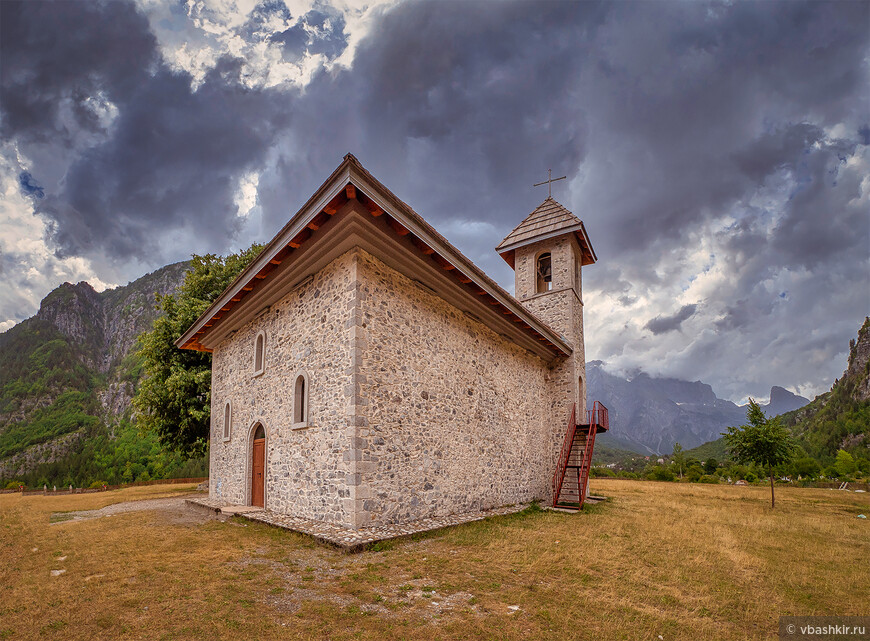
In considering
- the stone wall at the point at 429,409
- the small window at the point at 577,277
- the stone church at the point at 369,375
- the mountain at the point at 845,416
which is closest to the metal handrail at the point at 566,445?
the stone church at the point at 369,375

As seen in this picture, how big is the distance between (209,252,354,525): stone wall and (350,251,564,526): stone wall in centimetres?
47

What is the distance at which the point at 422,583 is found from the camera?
17.4 feet

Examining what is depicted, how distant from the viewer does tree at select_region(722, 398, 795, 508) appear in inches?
681

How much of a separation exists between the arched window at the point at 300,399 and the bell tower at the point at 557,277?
998 cm

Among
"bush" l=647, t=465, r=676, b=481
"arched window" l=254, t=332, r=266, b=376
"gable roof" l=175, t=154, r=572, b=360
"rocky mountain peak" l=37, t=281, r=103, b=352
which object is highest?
"rocky mountain peak" l=37, t=281, r=103, b=352

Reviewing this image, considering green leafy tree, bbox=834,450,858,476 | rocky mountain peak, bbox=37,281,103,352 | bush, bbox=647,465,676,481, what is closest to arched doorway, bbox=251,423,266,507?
bush, bbox=647,465,676,481

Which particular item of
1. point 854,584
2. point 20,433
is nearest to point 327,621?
point 854,584

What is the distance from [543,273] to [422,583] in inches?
602

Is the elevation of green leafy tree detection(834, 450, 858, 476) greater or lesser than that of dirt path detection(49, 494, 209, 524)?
lesser

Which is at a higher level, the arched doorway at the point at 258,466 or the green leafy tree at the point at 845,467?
the arched doorway at the point at 258,466

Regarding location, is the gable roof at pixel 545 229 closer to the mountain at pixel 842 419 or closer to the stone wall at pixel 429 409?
the stone wall at pixel 429 409

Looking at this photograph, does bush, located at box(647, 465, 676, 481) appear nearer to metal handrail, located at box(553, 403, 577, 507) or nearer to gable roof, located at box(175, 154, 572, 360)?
metal handrail, located at box(553, 403, 577, 507)

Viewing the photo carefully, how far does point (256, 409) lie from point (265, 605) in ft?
26.4

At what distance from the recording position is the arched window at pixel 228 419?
13.4 metres
